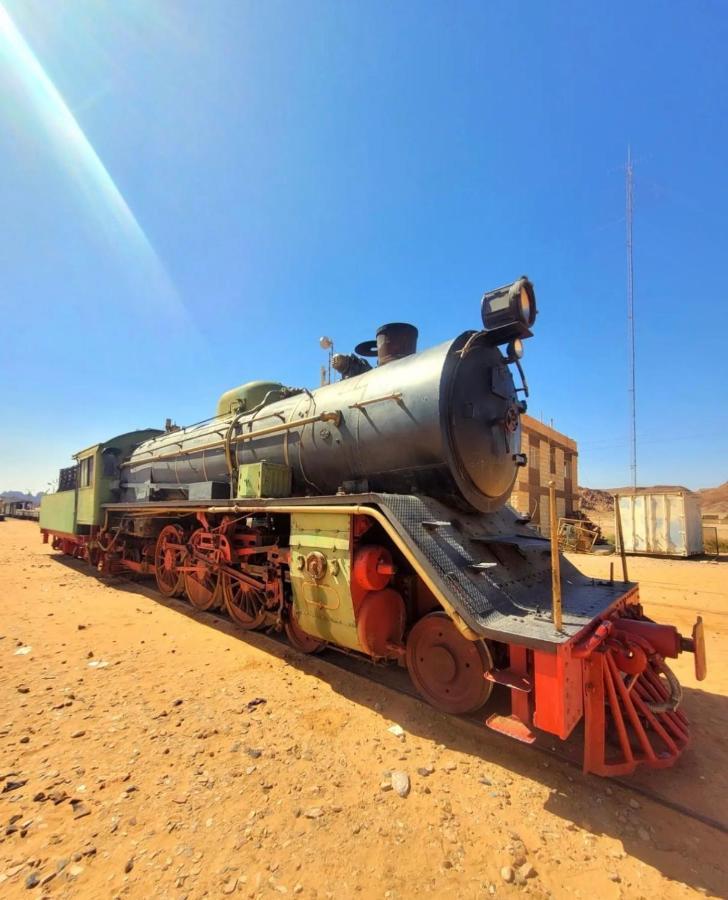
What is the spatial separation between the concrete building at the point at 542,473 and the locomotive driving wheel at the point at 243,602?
53.4ft

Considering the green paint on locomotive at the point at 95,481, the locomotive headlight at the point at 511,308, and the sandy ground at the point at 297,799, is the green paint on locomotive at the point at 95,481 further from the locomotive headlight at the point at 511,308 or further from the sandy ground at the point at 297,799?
the locomotive headlight at the point at 511,308

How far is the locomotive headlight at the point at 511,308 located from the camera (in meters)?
4.63

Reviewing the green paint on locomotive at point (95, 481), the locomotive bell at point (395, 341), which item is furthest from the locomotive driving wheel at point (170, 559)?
the locomotive bell at point (395, 341)

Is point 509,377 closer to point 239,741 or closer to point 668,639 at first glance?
point 668,639

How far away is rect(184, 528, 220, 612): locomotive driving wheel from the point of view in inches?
265

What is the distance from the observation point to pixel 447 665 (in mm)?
3764

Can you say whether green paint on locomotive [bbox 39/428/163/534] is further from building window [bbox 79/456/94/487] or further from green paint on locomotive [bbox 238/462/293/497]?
green paint on locomotive [bbox 238/462/293/497]

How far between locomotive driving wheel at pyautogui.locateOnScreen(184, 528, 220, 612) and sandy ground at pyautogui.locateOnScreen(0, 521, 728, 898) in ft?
6.13

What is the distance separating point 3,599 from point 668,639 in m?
10.6

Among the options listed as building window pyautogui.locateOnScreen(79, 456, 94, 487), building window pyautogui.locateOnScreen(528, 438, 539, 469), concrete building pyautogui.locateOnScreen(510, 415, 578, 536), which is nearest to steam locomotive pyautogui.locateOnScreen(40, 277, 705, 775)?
building window pyautogui.locateOnScreen(79, 456, 94, 487)

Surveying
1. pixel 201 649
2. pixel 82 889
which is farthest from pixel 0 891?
pixel 201 649

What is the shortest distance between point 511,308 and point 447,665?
3545 mm

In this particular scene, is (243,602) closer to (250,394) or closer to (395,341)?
(250,394)

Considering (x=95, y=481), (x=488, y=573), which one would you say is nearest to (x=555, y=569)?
(x=488, y=573)
